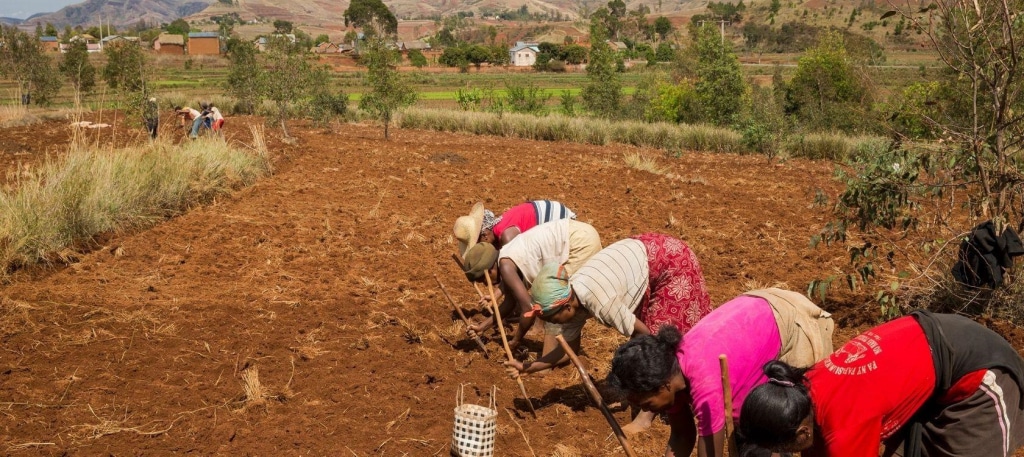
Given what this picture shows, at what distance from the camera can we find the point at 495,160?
14.8 metres

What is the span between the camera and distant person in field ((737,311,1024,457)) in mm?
2648

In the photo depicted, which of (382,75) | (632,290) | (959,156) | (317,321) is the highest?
(382,75)

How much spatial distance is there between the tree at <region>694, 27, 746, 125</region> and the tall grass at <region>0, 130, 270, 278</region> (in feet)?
51.7

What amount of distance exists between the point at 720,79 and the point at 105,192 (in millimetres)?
18867

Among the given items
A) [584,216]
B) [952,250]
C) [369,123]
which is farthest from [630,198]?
[369,123]

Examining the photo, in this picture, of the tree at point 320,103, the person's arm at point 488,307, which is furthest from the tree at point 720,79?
the person's arm at point 488,307

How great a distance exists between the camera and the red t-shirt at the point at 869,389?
2660mm

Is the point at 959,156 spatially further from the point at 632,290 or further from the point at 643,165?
the point at 643,165

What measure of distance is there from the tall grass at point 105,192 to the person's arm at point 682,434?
606 centimetres

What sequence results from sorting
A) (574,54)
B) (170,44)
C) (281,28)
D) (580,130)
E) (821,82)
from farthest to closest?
(170,44) → (281,28) → (574,54) → (821,82) → (580,130)

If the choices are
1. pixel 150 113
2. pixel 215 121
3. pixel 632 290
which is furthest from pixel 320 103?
pixel 632 290

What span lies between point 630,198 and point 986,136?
563cm

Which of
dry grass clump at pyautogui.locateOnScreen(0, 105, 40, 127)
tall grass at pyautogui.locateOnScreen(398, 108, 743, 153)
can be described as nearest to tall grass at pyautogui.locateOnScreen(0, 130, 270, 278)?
dry grass clump at pyautogui.locateOnScreen(0, 105, 40, 127)

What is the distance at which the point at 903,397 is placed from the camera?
2740mm
